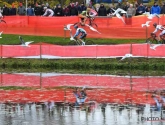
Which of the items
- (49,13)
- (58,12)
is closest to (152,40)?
(58,12)

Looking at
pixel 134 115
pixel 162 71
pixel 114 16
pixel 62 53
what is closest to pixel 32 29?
pixel 114 16

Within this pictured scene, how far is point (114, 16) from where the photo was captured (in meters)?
44.9

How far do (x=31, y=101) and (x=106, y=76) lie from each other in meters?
8.03

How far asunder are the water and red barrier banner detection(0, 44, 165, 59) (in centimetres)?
510

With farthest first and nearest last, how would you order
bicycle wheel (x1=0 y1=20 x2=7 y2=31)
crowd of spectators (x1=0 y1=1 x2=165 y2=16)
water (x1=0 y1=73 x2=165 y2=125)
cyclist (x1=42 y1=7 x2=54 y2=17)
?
1. cyclist (x1=42 y1=7 x2=54 y2=17)
2. crowd of spectators (x1=0 y1=1 x2=165 y2=16)
3. bicycle wheel (x1=0 y1=20 x2=7 y2=31)
4. water (x1=0 y1=73 x2=165 y2=125)

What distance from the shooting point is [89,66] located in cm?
3275

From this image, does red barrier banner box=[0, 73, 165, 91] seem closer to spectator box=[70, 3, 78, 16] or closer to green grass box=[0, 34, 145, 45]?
green grass box=[0, 34, 145, 45]

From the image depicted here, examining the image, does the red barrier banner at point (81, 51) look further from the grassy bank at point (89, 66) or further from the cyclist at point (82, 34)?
the cyclist at point (82, 34)

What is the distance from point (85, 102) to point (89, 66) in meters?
11.7

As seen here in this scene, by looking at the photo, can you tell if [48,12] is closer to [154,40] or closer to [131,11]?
[131,11]

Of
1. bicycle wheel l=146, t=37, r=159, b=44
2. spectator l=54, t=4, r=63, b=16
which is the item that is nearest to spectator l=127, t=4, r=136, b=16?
spectator l=54, t=4, r=63, b=16

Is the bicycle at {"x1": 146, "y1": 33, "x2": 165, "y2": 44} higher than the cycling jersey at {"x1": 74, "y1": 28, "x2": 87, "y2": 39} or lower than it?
lower

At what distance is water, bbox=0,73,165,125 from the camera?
1817 cm

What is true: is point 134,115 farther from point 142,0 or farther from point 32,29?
point 142,0
